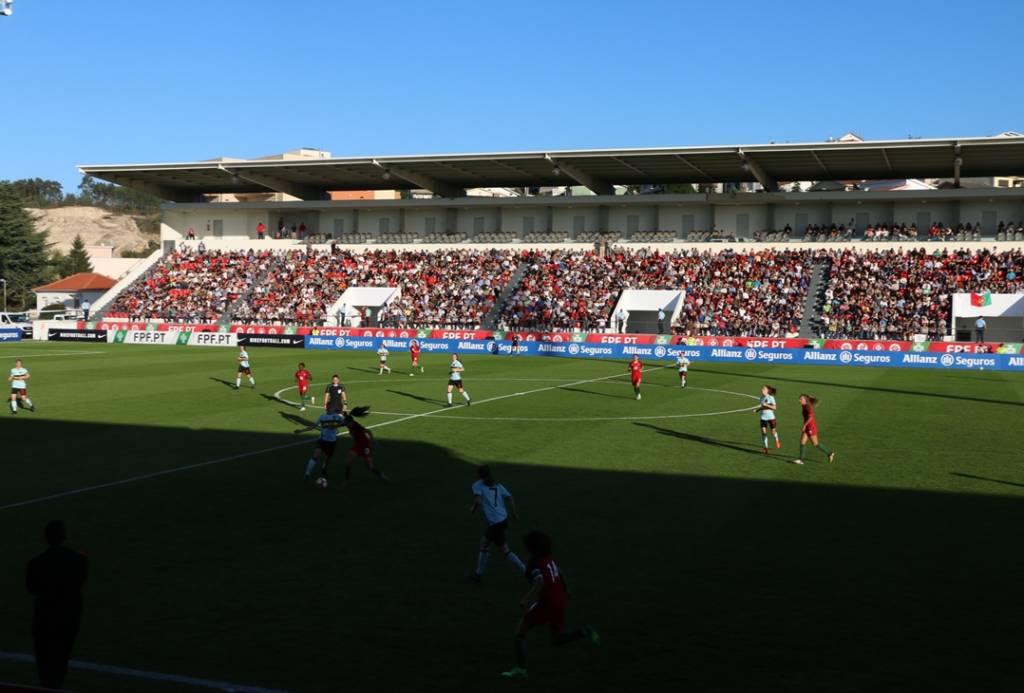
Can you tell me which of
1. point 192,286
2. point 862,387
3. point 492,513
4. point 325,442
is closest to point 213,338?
point 192,286

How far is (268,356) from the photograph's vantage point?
58.3 metres

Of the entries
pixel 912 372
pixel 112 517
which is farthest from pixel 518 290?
pixel 112 517

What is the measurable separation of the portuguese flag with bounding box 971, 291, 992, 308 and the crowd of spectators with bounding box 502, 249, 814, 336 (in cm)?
1033

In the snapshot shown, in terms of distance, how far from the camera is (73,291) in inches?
4321

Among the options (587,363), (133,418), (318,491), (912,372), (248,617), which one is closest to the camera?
(248,617)

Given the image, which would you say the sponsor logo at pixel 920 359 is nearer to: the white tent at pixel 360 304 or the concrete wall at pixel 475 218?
the white tent at pixel 360 304

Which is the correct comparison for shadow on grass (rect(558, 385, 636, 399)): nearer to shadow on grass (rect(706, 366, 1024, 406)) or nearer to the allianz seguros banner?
shadow on grass (rect(706, 366, 1024, 406))

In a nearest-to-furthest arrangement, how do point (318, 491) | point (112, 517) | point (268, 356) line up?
point (112, 517) < point (318, 491) < point (268, 356)

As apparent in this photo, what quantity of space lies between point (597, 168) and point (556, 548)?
6343cm

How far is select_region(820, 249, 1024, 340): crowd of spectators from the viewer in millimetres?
60219

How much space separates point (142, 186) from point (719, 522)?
83556 millimetres

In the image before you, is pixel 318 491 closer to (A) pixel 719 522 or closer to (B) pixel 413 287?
(A) pixel 719 522

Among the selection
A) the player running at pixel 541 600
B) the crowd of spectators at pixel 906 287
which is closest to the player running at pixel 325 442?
the player running at pixel 541 600

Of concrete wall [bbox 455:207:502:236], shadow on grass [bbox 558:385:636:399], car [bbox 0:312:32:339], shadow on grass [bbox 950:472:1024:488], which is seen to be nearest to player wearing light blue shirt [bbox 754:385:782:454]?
shadow on grass [bbox 950:472:1024:488]
